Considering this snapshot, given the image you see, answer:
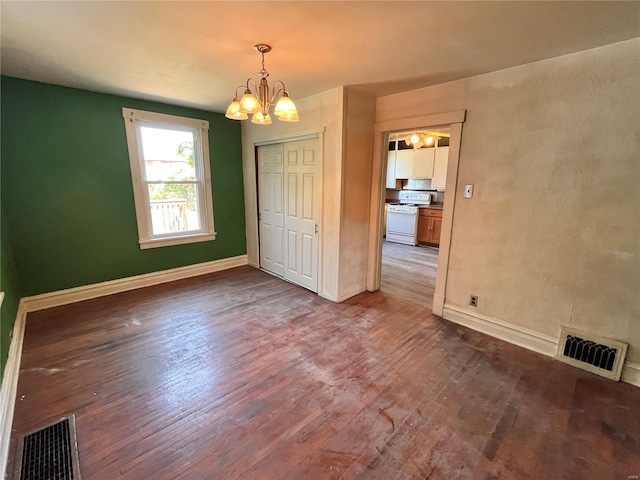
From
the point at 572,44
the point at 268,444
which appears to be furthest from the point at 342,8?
the point at 268,444

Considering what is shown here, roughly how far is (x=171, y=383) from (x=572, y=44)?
387 centimetres

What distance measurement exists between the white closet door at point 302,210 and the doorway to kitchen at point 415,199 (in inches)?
65.8

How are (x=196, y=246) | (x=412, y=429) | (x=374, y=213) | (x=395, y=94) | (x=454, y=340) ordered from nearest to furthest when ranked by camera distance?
(x=412, y=429)
(x=454, y=340)
(x=395, y=94)
(x=374, y=213)
(x=196, y=246)

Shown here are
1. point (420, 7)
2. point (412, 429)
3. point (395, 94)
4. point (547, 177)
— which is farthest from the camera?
point (395, 94)

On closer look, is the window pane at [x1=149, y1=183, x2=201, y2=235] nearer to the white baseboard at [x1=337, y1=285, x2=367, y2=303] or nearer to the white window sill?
the white window sill

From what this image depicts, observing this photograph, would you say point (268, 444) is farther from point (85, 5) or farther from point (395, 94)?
point (395, 94)

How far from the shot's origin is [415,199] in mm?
7055

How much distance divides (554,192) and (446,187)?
0.90m

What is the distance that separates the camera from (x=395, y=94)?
324 centimetres

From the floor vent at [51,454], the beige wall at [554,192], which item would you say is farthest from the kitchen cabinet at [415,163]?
the floor vent at [51,454]

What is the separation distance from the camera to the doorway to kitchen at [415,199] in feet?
18.7

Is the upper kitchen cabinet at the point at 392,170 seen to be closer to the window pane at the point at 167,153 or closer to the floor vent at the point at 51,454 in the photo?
the window pane at the point at 167,153

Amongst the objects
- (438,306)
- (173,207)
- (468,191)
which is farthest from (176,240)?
(468,191)

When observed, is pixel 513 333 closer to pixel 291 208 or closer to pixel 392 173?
pixel 291 208
